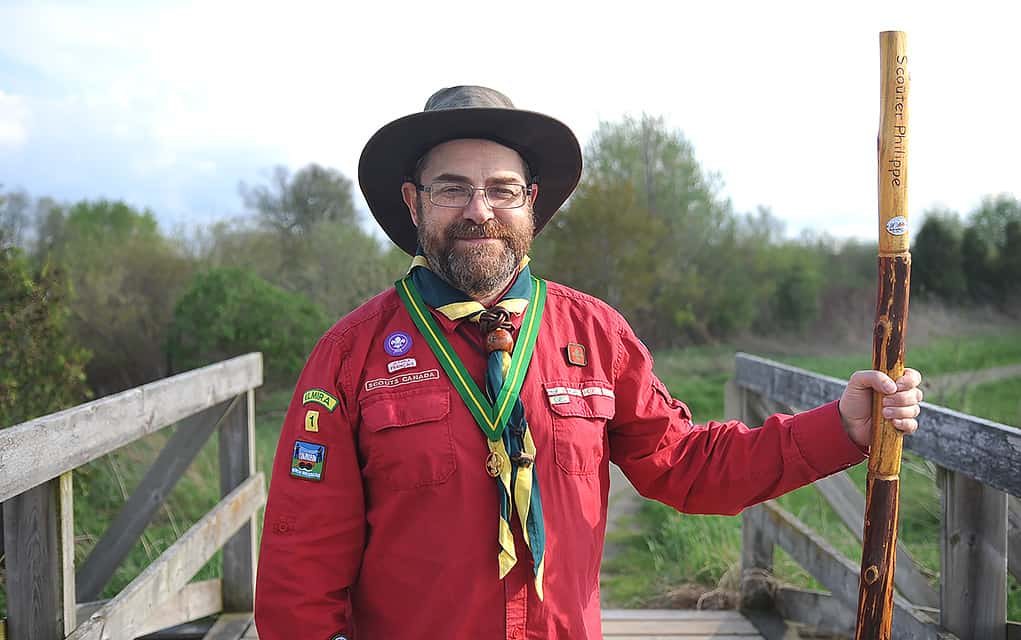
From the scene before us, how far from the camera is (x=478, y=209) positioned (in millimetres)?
2162

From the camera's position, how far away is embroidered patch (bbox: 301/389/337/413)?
204 centimetres

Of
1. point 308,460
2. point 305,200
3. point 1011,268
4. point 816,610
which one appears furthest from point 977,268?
point 308,460

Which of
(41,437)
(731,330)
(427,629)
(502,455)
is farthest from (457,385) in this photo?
(731,330)

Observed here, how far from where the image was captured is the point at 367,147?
231 centimetres

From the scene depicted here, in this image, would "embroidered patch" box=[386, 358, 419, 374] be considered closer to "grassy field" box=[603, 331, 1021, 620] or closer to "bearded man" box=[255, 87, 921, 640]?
"bearded man" box=[255, 87, 921, 640]

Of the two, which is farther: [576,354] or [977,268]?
[977,268]

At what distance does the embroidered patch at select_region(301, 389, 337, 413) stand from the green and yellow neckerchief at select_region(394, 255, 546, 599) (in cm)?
25

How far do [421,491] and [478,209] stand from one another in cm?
64

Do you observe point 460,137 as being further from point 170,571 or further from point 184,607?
point 184,607

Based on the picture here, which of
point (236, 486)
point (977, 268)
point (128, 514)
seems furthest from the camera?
point (977, 268)

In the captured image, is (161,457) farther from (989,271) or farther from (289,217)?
(989,271)

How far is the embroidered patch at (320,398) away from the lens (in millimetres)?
2045

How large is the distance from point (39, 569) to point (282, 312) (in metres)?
8.25

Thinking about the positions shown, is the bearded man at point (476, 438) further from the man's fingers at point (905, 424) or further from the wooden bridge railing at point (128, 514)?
the wooden bridge railing at point (128, 514)
